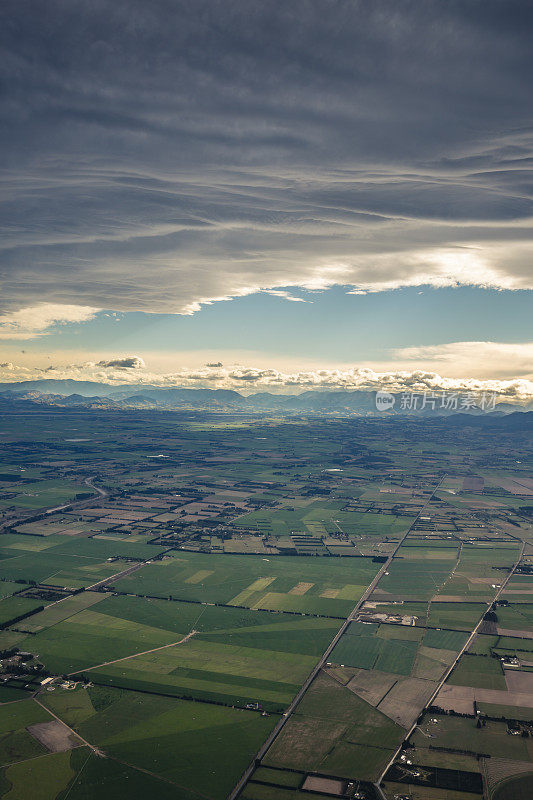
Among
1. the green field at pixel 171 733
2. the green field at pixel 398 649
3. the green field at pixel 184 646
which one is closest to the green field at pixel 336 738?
the green field at pixel 171 733

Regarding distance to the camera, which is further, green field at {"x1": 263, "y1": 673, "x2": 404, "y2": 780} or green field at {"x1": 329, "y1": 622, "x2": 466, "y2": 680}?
green field at {"x1": 329, "y1": 622, "x2": 466, "y2": 680}

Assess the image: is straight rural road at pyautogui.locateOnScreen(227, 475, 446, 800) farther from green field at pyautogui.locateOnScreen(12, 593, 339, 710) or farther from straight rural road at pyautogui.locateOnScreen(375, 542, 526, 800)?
straight rural road at pyautogui.locateOnScreen(375, 542, 526, 800)

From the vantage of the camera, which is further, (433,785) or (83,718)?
(83,718)

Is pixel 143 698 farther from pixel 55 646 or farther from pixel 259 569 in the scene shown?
pixel 259 569

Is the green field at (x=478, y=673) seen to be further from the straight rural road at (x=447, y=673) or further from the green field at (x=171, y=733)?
the green field at (x=171, y=733)

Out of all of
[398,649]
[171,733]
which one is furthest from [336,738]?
[398,649]

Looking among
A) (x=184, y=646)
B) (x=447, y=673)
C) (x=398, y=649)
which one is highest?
(x=447, y=673)

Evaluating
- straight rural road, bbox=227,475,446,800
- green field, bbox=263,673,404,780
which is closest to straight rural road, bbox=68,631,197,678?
straight rural road, bbox=227,475,446,800

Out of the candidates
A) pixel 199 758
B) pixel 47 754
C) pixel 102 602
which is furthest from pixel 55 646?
pixel 199 758

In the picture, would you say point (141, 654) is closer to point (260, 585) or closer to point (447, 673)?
point (260, 585)

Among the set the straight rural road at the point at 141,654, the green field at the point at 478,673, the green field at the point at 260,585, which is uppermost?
the green field at the point at 478,673

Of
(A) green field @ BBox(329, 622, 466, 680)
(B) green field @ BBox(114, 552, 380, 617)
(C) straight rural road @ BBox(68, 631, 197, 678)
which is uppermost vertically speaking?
(A) green field @ BBox(329, 622, 466, 680)
